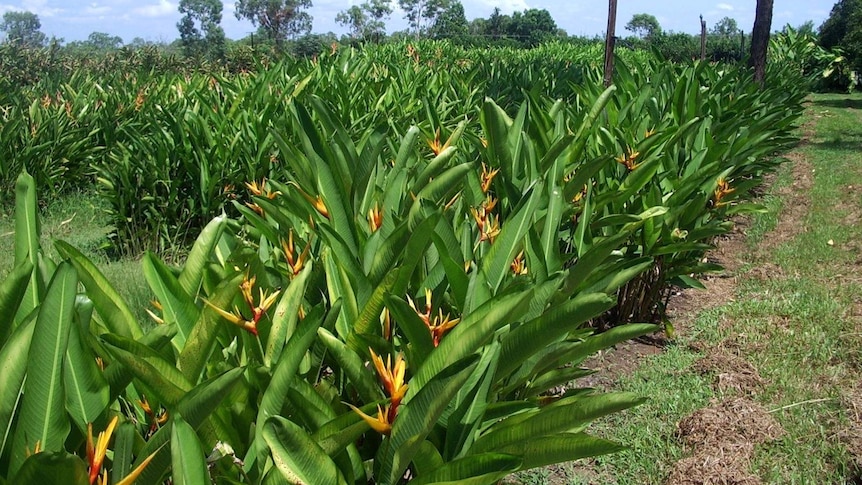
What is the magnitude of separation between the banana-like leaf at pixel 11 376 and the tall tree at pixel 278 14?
7215 centimetres

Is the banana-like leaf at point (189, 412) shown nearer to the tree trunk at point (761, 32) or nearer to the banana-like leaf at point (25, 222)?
the banana-like leaf at point (25, 222)

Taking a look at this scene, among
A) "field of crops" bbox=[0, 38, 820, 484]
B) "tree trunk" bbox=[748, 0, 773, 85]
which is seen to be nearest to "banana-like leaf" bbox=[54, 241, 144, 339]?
"field of crops" bbox=[0, 38, 820, 484]

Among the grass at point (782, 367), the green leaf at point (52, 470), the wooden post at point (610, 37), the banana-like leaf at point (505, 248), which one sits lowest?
the grass at point (782, 367)

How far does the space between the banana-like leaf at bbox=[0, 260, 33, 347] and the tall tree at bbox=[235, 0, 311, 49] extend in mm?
72000

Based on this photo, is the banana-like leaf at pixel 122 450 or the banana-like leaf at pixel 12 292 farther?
the banana-like leaf at pixel 12 292

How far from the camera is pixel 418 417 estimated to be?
1.37 metres

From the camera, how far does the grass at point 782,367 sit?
2.90 metres

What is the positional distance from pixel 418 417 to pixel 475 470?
0.45ft

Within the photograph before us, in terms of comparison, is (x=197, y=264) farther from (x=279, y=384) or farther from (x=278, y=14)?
(x=278, y=14)

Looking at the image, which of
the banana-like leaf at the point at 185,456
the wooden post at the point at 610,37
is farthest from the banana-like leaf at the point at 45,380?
the wooden post at the point at 610,37

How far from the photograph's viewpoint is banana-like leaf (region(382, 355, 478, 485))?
51.2 inches

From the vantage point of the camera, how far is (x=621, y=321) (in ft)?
13.6

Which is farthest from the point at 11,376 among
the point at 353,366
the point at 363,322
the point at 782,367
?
the point at 782,367

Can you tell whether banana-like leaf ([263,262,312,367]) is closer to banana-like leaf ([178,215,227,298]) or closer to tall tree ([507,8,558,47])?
banana-like leaf ([178,215,227,298])
